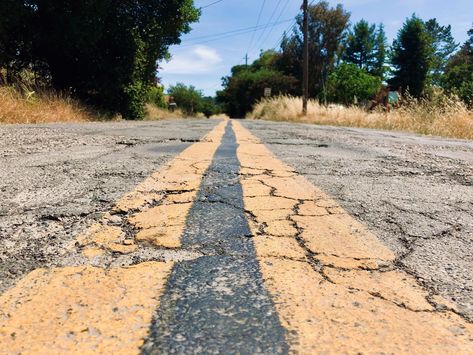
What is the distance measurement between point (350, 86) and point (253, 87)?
12.6 metres

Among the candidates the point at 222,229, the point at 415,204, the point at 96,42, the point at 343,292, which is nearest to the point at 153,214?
the point at 222,229

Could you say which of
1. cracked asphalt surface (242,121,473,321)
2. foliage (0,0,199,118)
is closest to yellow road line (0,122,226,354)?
cracked asphalt surface (242,121,473,321)

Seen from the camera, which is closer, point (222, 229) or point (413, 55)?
point (222, 229)

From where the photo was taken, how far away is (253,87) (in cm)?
3597

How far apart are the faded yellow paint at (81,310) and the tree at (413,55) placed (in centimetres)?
3834

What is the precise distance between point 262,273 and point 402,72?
4036 cm

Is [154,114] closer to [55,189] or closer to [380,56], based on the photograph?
[55,189]

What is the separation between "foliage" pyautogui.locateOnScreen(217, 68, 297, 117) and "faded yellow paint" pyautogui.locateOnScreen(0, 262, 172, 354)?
2929 cm

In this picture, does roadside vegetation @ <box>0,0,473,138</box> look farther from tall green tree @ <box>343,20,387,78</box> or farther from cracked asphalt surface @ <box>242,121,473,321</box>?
tall green tree @ <box>343,20,387,78</box>

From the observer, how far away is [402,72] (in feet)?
122

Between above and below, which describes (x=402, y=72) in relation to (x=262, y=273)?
above

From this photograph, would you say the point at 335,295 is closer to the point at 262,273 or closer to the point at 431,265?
the point at 262,273

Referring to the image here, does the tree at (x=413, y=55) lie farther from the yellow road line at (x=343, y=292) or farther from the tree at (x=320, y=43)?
the yellow road line at (x=343, y=292)

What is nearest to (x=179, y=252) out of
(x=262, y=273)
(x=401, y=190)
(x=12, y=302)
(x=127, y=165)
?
(x=262, y=273)
